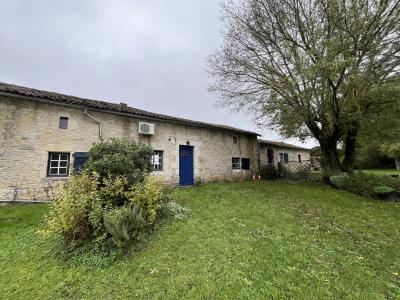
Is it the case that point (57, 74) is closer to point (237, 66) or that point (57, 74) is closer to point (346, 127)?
point (237, 66)

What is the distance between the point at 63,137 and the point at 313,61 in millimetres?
11047

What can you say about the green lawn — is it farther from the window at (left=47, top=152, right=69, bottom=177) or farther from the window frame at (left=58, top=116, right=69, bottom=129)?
the window frame at (left=58, top=116, right=69, bottom=129)

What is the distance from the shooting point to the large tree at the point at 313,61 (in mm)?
8094

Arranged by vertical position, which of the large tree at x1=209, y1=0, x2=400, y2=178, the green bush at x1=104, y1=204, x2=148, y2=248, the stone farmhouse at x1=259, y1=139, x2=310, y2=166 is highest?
the large tree at x1=209, y1=0, x2=400, y2=178

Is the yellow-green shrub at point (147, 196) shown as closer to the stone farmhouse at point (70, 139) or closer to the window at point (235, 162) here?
the stone farmhouse at point (70, 139)

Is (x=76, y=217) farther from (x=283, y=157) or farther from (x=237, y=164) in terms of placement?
(x=283, y=157)

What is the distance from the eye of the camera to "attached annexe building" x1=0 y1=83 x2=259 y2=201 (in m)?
8.14

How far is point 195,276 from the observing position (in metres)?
3.63

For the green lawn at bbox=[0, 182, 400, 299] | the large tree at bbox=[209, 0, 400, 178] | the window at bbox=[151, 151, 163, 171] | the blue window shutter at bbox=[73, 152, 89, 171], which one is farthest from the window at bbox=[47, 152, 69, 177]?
the large tree at bbox=[209, 0, 400, 178]

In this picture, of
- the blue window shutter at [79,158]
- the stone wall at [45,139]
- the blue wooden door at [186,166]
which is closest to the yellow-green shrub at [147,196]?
the stone wall at [45,139]

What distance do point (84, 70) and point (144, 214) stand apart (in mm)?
15939

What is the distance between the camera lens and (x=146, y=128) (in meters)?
11.2

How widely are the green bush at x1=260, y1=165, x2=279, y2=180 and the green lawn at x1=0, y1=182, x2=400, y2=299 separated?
10.1m

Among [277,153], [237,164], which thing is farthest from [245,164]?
[277,153]
